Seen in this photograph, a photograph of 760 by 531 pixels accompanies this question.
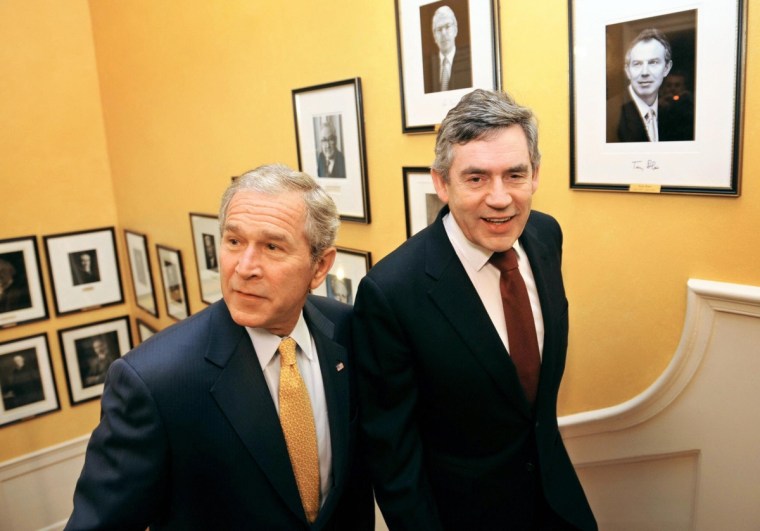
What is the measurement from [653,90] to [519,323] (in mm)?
821

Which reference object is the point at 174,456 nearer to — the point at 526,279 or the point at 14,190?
the point at 526,279

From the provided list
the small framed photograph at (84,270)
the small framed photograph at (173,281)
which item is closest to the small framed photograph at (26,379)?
the small framed photograph at (84,270)

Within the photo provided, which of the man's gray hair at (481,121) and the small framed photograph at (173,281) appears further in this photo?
the small framed photograph at (173,281)

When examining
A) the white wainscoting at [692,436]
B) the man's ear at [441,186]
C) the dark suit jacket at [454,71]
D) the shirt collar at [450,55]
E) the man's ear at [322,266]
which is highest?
the shirt collar at [450,55]

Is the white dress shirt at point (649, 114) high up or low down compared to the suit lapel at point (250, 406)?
up

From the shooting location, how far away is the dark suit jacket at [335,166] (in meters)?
2.84

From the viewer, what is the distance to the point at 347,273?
299 centimetres

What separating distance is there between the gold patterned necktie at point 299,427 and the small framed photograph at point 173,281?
3116 millimetres

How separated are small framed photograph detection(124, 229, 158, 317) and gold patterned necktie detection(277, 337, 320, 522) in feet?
12.0

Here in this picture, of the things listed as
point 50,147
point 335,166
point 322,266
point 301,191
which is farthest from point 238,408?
point 50,147

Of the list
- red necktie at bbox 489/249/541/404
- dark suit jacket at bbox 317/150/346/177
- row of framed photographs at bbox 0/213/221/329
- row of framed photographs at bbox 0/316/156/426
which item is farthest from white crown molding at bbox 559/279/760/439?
row of framed photographs at bbox 0/316/156/426

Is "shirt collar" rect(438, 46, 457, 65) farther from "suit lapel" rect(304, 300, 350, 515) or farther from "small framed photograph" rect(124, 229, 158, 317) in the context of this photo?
"small framed photograph" rect(124, 229, 158, 317)

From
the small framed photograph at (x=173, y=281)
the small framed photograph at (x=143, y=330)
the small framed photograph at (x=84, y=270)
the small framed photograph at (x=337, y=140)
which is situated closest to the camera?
the small framed photograph at (x=337, y=140)

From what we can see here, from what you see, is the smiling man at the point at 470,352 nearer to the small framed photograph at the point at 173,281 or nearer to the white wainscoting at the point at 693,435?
the white wainscoting at the point at 693,435
